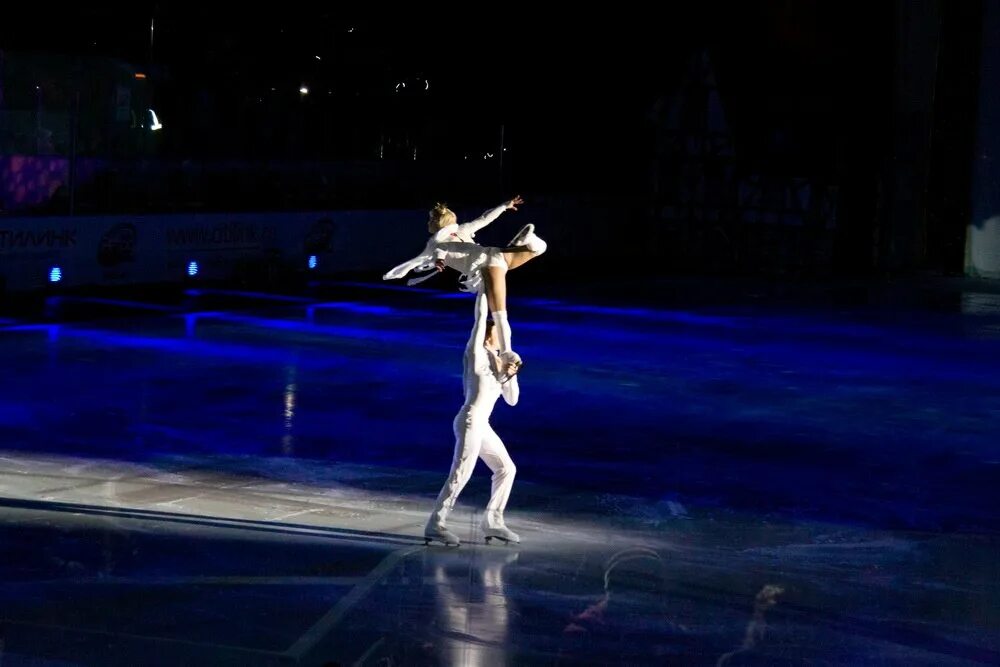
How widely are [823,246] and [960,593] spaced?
27104 millimetres

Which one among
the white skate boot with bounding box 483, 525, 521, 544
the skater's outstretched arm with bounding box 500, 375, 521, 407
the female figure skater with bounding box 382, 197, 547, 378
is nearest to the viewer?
the female figure skater with bounding box 382, 197, 547, 378

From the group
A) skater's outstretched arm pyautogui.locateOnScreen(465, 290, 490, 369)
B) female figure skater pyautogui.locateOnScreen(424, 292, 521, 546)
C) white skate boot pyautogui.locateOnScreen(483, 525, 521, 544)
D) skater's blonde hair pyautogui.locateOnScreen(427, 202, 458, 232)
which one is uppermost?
skater's blonde hair pyautogui.locateOnScreen(427, 202, 458, 232)

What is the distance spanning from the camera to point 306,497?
11.6 metres

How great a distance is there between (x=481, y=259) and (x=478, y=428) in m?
1.09

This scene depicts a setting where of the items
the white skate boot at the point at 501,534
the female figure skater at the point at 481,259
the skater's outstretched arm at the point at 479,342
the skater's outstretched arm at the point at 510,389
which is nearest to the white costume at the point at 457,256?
the female figure skater at the point at 481,259

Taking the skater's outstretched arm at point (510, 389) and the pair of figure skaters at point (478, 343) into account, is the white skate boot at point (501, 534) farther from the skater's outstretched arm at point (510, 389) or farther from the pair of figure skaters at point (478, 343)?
the skater's outstretched arm at point (510, 389)

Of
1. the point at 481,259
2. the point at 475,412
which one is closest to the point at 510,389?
the point at 475,412

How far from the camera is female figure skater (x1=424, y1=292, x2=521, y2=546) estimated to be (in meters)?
9.70

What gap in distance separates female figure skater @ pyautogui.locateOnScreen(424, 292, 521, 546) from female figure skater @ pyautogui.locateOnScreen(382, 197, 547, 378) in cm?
13

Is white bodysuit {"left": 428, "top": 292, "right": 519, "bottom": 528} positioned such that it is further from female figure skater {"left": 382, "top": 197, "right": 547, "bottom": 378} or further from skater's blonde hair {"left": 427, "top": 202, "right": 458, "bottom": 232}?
skater's blonde hair {"left": 427, "top": 202, "right": 458, "bottom": 232}

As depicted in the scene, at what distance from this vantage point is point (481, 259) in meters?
9.67

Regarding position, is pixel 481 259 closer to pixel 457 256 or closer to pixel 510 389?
pixel 457 256

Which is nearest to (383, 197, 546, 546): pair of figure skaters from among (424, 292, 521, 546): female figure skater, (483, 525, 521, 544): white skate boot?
(424, 292, 521, 546): female figure skater

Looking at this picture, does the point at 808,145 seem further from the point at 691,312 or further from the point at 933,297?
the point at 691,312
